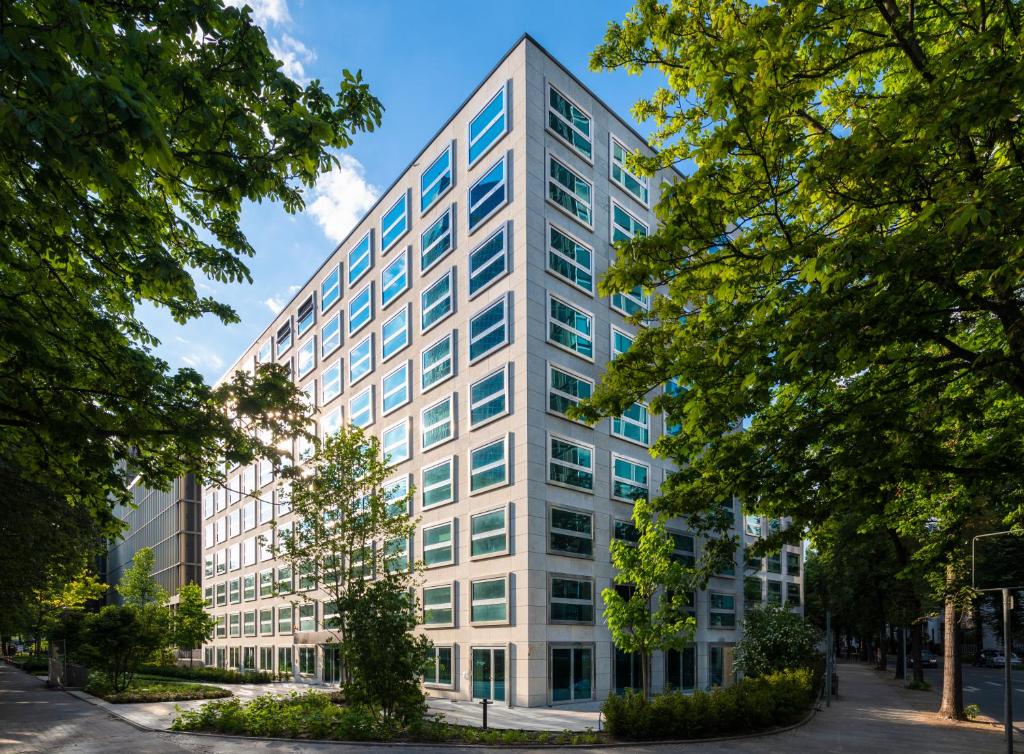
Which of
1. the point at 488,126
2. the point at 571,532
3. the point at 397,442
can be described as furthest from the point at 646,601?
the point at 488,126

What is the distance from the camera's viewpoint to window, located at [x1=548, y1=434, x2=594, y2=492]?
30.2 metres

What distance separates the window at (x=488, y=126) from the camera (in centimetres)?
3206

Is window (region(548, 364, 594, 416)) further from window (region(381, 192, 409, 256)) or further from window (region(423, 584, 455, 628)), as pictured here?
window (region(381, 192, 409, 256))

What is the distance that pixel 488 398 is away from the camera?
31.7 m

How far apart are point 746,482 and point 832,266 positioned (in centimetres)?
409

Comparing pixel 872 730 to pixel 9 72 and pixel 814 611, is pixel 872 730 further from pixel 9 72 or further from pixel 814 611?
pixel 814 611

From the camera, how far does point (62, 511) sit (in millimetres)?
22266

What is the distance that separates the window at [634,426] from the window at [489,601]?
888 centimetres

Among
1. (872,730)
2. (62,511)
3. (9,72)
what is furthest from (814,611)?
(9,72)

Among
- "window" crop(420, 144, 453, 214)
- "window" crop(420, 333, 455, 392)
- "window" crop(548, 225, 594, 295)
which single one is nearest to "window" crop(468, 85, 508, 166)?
"window" crop(420, 144, 453, 214)

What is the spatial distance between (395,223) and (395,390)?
9.54m

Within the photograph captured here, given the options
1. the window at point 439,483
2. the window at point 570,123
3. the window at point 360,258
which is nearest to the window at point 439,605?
the window at point 439,483

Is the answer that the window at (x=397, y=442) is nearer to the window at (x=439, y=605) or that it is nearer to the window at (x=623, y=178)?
the window at (x=439, y=605)

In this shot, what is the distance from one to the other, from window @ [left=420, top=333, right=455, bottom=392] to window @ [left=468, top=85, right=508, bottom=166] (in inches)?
340
